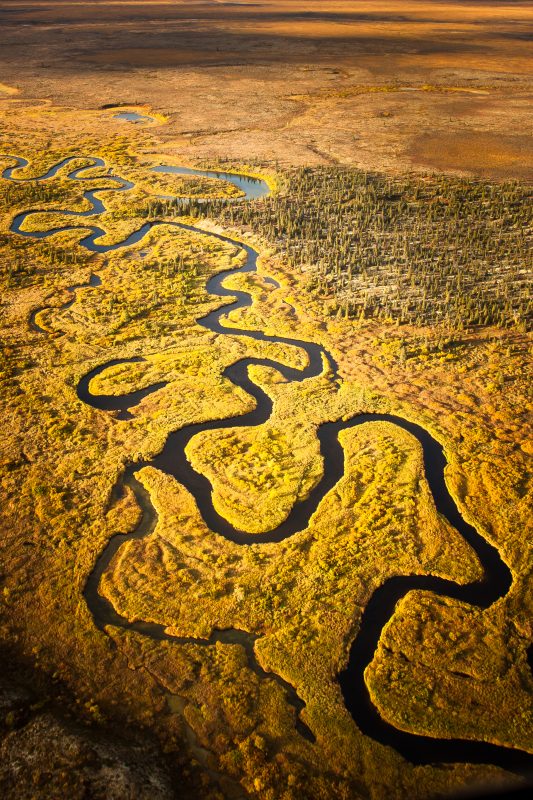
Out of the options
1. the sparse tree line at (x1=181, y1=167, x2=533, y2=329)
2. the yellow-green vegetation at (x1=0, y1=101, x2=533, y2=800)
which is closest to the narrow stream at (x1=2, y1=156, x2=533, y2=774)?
the yellow-green vegetation at (x1=0, y1=101, x2=533, y2=800)

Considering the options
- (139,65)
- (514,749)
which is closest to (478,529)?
(514,749)

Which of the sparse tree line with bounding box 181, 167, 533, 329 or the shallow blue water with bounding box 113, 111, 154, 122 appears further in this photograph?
the shallow blue water with bounding box 113, 111, 154, 122

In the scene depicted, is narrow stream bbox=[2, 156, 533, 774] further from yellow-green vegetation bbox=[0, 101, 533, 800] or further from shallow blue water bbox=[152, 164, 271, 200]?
shallow blue water bbox=[152, 164, 271, 200]

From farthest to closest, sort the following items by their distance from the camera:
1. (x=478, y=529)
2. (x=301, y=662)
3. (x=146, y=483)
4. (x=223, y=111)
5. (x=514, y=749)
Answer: (x=223, y=111), (x=146, y=483), (x=478, y=529), (x=301, y=662), (x=514, y=749)

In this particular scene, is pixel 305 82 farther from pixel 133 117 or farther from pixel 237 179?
pixel 237 179

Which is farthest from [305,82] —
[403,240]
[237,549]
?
[237,549]

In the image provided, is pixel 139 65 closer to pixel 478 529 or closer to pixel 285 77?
pixel 285 77

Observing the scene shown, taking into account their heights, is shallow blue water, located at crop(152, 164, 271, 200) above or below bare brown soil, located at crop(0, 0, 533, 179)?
below
